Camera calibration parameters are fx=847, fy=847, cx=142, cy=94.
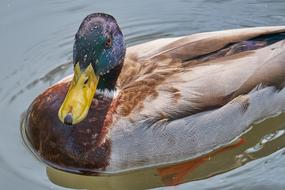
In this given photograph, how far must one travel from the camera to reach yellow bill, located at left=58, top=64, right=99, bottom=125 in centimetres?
570

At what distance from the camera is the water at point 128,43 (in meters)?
6.12

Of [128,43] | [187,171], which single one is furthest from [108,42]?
[128,43]

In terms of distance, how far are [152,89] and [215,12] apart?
Answer: 7.16ft

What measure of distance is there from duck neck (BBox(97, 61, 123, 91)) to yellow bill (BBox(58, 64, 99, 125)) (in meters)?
0.19

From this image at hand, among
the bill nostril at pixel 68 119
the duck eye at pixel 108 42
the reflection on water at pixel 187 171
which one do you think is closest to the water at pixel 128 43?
the reflection on water at pixel 187 171

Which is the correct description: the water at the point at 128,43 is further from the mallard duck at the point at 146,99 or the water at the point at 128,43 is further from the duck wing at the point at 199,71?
the duck wing at the point at 199,71

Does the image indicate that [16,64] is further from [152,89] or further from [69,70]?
[152,89]

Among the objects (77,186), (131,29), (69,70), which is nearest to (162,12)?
(131,29)

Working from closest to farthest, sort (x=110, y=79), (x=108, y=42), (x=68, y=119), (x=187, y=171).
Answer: (x=68, y=119)
(x=108, y=42)
(x=110, y=79)
(x=187, y=171)

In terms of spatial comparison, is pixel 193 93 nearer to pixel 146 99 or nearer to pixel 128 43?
pixel 146 99

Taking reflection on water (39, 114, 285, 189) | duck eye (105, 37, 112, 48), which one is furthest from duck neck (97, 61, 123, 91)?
reflection on water (39, 114, 285, 189)

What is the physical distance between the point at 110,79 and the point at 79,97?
0.38 metres

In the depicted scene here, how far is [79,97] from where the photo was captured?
19.0 ft

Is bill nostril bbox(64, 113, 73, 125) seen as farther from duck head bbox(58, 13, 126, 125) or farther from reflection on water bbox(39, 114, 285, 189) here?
reflection on water bbox(39, 114, 285, 189)
